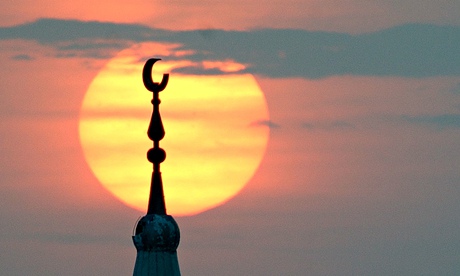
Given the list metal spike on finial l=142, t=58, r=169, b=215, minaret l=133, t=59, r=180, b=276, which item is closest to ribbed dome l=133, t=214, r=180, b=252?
minaret l=133, t=59, r=180, b=276

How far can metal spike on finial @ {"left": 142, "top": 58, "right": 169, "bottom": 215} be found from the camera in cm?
3591

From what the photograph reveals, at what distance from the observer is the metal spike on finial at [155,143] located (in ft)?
118

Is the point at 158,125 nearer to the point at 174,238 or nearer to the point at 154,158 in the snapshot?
the point at 154,158

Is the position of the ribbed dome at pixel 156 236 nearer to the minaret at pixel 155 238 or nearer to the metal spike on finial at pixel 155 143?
the minaret at pixel 155 238

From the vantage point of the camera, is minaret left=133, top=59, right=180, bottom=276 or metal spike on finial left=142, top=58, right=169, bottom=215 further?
metal spike on finial left=142, top=58, right=169, bottom=215

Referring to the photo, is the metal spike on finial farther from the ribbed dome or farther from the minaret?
the ribbed dome

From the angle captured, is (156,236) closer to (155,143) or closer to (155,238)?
A: (155,238)

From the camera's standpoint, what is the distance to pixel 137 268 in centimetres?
3562

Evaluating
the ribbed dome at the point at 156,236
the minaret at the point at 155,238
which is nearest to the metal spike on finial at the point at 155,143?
the minaret at the point at 155,238

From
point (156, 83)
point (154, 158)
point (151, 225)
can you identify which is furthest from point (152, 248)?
point (156, 83)

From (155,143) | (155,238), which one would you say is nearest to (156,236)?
(155,238)

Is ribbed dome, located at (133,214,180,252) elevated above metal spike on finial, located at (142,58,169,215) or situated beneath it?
situated beneath

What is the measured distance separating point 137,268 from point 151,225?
5.53ft

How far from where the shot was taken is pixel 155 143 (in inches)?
1436
